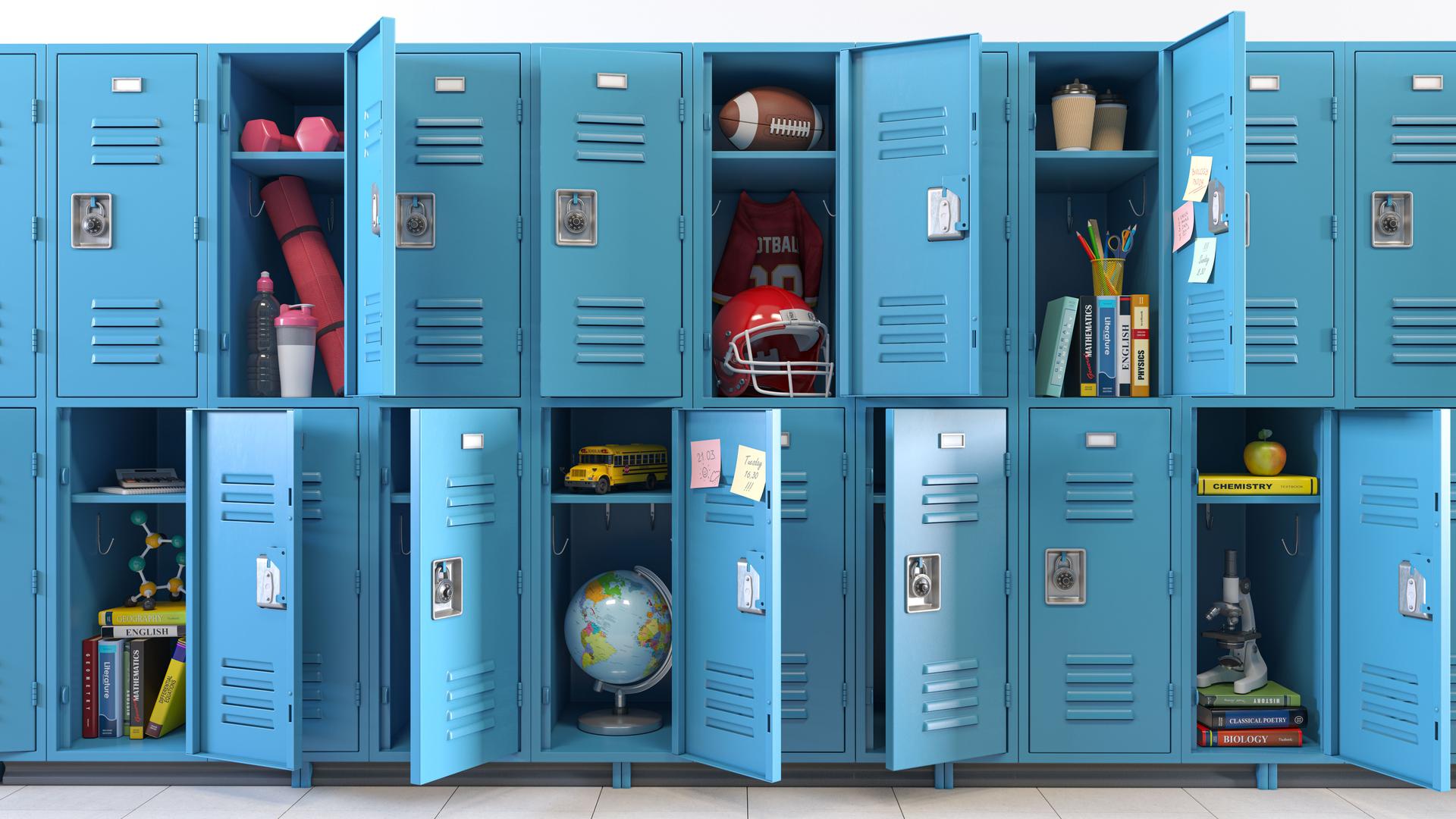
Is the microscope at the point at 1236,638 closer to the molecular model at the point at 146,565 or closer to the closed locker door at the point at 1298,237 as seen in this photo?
the closed locker door at the point at 1298,237

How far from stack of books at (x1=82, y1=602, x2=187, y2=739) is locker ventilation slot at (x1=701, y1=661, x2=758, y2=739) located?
1731 millimetres

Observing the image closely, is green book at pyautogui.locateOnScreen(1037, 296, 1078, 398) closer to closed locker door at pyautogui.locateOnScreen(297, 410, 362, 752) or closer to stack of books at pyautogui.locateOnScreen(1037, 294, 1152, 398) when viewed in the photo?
stack of books at pyautogui.locateOnScreen(1037, 294, 1152, 398)

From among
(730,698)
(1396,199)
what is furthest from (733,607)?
(1396,199)

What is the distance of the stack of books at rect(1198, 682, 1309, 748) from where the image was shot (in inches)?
119

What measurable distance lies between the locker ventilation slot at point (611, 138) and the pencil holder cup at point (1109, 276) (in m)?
1.57

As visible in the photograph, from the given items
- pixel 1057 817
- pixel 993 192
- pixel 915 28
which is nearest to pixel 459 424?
pixel 993 192

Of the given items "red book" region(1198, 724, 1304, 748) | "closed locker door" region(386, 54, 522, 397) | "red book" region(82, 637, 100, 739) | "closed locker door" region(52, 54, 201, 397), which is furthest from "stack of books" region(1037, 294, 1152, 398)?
"red book" region(82, 637, 100, 739)

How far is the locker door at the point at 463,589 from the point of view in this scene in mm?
2686

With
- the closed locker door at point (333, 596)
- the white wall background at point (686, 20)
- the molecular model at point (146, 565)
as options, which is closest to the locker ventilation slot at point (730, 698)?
the closed locker door at point (333, 596)

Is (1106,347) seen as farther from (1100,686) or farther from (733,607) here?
(733,607)

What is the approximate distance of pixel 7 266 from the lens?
2.96 meters

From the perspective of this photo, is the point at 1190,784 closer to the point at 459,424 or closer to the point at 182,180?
the point at 459,424

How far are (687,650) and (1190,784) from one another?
1.72m

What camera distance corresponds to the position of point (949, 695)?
2.89 metres
